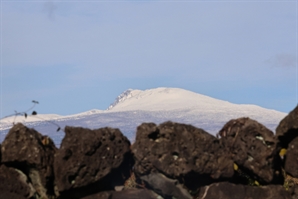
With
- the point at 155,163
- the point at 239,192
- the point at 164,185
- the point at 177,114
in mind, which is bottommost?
the point at 177,114

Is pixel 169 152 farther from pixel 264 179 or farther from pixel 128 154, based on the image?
pixel 264 179

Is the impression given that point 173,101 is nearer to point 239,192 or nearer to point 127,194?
point 239,192

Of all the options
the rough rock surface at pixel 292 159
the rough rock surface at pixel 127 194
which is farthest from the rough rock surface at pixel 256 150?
the rough rock surface at pixel 127 194

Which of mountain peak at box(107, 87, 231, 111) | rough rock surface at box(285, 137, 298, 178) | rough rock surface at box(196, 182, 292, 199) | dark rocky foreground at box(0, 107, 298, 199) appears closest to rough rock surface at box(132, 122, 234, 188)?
dark rocky foreground at box(0, 107, 298, 199)

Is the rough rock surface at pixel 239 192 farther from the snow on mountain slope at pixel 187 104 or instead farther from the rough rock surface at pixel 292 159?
the snow on mountain slope at pixel 187 104

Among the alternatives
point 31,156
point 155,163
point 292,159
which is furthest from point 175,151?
point 31,156

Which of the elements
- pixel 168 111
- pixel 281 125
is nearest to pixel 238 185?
pixel 281 125
